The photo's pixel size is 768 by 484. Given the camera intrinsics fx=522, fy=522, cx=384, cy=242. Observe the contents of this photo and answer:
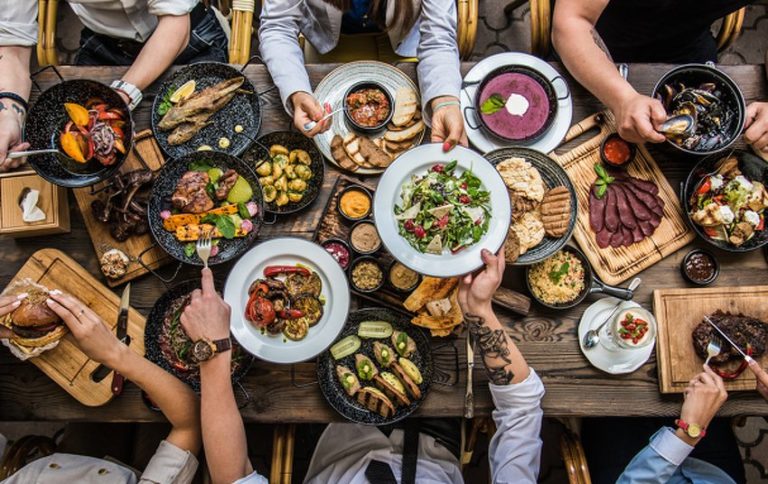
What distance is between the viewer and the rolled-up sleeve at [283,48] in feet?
7.51

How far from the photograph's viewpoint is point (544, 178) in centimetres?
231

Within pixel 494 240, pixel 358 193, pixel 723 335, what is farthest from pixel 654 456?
pixel 358 193

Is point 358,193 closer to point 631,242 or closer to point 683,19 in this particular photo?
point 631,242

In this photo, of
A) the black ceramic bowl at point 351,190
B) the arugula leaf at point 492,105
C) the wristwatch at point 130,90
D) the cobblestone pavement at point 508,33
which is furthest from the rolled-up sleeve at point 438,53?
the cobblestone pavement at point 508,33

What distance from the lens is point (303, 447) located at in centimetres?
345

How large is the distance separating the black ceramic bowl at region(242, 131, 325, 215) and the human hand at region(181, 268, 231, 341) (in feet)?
1.55

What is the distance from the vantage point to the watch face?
1941 millimetres

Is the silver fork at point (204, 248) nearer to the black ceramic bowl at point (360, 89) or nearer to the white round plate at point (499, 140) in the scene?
the black ceramic bowl at point (360, 89)

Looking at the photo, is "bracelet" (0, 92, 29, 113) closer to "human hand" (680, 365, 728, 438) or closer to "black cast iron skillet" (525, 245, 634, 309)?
"black cast iron skillet" (525, 245, 634, 309)

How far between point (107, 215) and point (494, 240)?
161cm

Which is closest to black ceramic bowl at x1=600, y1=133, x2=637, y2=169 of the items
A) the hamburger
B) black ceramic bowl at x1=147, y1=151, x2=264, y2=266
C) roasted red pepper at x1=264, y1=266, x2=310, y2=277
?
roasted red pepper at x1=264, y1=266, x2=310, y2=277

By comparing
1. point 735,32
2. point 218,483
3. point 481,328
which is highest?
point 735,32

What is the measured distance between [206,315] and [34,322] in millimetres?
670

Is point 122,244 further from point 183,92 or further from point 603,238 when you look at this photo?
point 603,238
